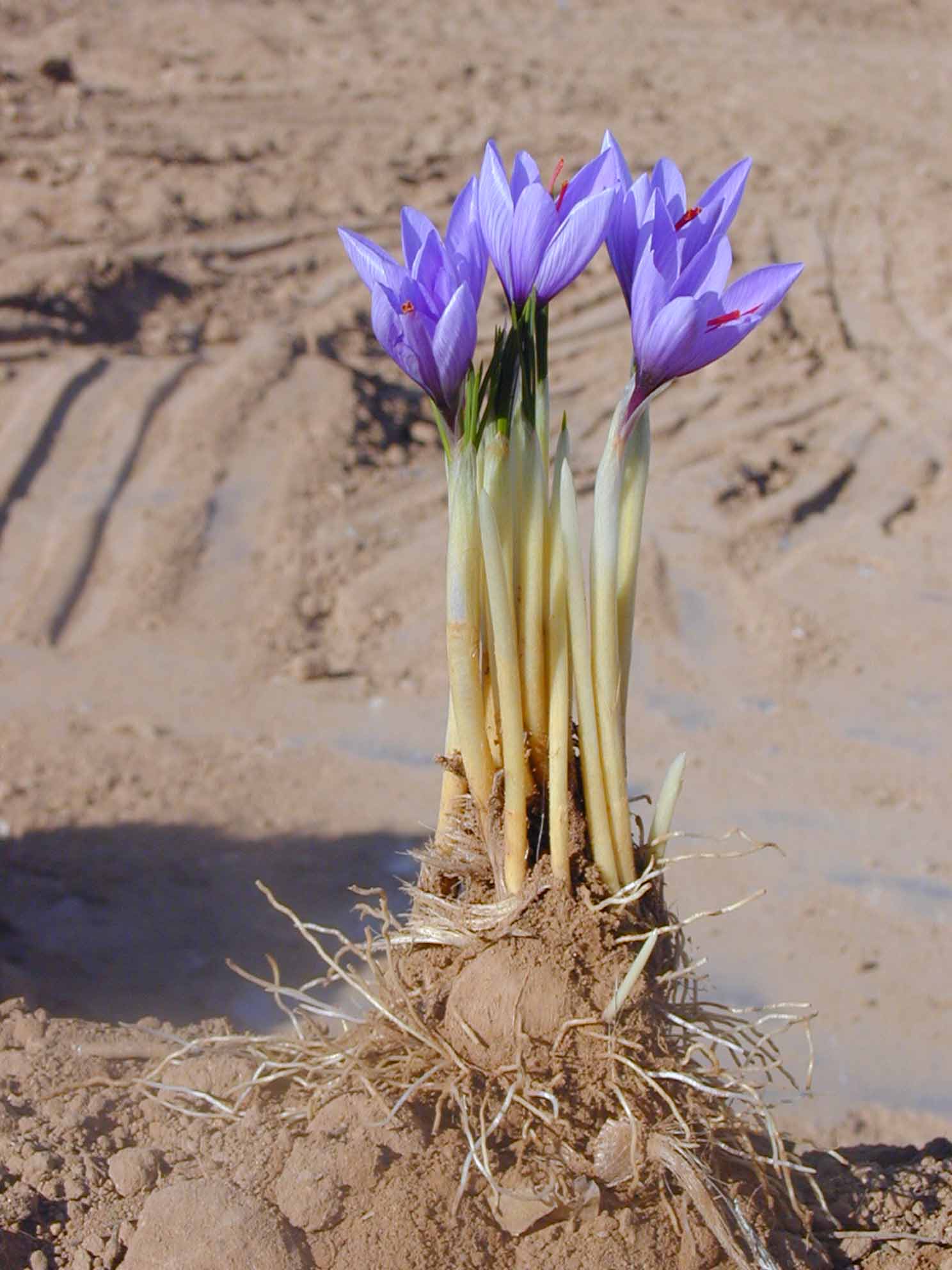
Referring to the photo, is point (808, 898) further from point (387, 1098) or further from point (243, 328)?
point (243, 328)

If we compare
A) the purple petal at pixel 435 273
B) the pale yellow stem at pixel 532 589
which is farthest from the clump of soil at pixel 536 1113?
the purple petal at pixel 435 273

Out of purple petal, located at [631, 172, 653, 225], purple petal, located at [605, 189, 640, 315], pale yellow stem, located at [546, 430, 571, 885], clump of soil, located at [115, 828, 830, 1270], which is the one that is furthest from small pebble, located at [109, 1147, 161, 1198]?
purple petal, located at [631, 172, 653, 225]

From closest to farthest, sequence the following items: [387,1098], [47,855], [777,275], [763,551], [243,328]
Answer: [777,275] < [387,1098] < [47,855] < [763,551] < [243,328]

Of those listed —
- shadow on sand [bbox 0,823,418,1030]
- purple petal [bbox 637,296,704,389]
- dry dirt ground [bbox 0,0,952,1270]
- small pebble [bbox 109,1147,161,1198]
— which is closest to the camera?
purple petal [bbox 637,296,704,389]

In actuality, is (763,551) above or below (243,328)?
below

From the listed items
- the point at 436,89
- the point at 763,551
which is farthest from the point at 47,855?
the point at 436,89

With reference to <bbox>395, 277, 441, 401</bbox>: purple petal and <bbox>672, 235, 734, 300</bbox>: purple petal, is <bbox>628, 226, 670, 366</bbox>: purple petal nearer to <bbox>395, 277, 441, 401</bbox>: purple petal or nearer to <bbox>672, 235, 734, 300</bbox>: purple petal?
<bbox>672, 235, 734, 300</bbox>: purple petal

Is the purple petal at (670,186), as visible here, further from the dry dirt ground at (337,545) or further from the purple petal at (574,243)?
the dry dirt ground at (337,545)
